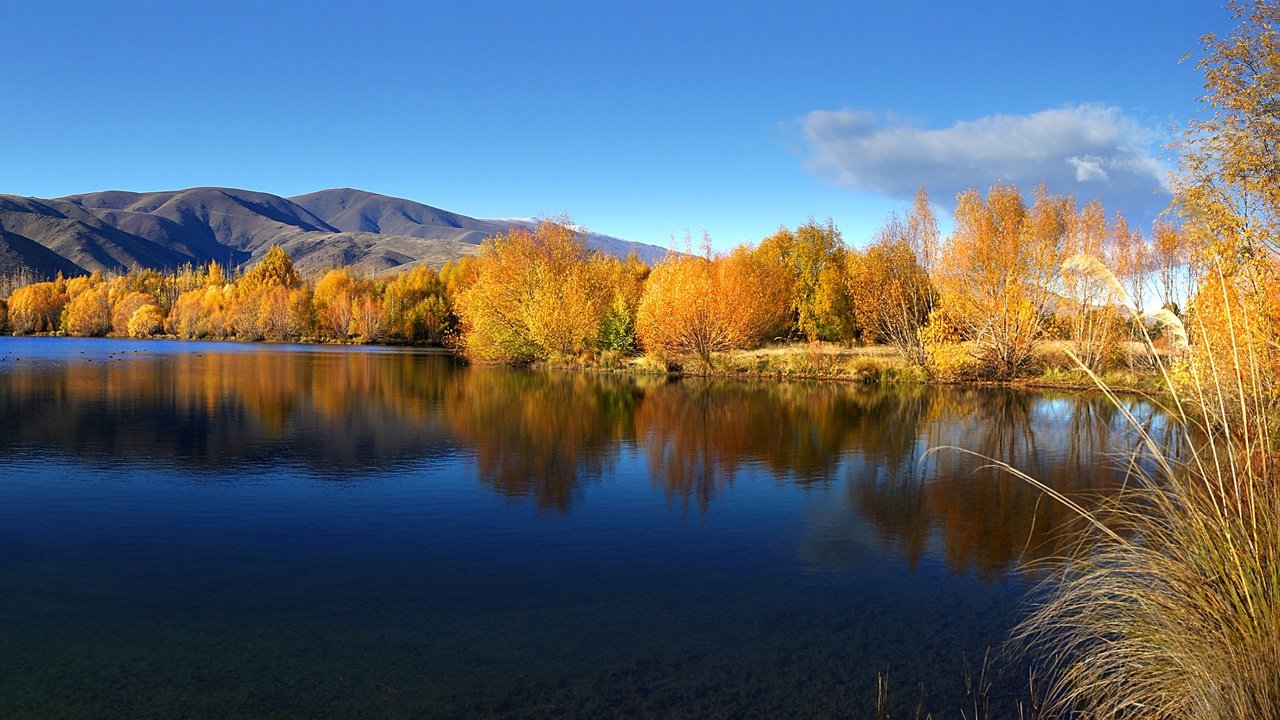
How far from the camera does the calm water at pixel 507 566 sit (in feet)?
19.5

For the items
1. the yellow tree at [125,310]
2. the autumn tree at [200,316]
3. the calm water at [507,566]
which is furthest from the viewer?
the yellow tree at [125,310]

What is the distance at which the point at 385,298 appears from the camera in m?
94.4

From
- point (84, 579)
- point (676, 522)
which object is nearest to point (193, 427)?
point (84, 579)

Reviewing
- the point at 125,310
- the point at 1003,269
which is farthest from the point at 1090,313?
the point at 125,310

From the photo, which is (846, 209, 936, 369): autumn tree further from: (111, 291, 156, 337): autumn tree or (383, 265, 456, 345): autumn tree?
(111, 291, 156, 337): autumn tree

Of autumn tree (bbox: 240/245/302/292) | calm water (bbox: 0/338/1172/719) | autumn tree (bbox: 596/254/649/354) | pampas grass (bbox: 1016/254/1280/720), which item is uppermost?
autumn tree (bbox: 240/245/302/292)

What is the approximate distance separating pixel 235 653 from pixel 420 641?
1.47 meters

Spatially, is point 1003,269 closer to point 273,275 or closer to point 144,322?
point 273,275

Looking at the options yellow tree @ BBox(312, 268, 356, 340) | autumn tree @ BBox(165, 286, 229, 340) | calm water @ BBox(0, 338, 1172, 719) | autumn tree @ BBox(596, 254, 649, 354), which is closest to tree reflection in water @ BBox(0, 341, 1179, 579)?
calm water @ BBox(0, 338, 1172, 719)

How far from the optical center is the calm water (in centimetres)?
596

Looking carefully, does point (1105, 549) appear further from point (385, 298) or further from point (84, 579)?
point (385, 298)

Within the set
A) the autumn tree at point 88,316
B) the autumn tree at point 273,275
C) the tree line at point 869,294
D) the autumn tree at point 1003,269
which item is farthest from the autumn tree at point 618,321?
the autumn tree at point 88,316

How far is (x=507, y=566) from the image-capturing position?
879 cm

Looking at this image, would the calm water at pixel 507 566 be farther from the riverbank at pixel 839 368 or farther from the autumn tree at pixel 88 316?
the autumn tree at pixel 88 316
